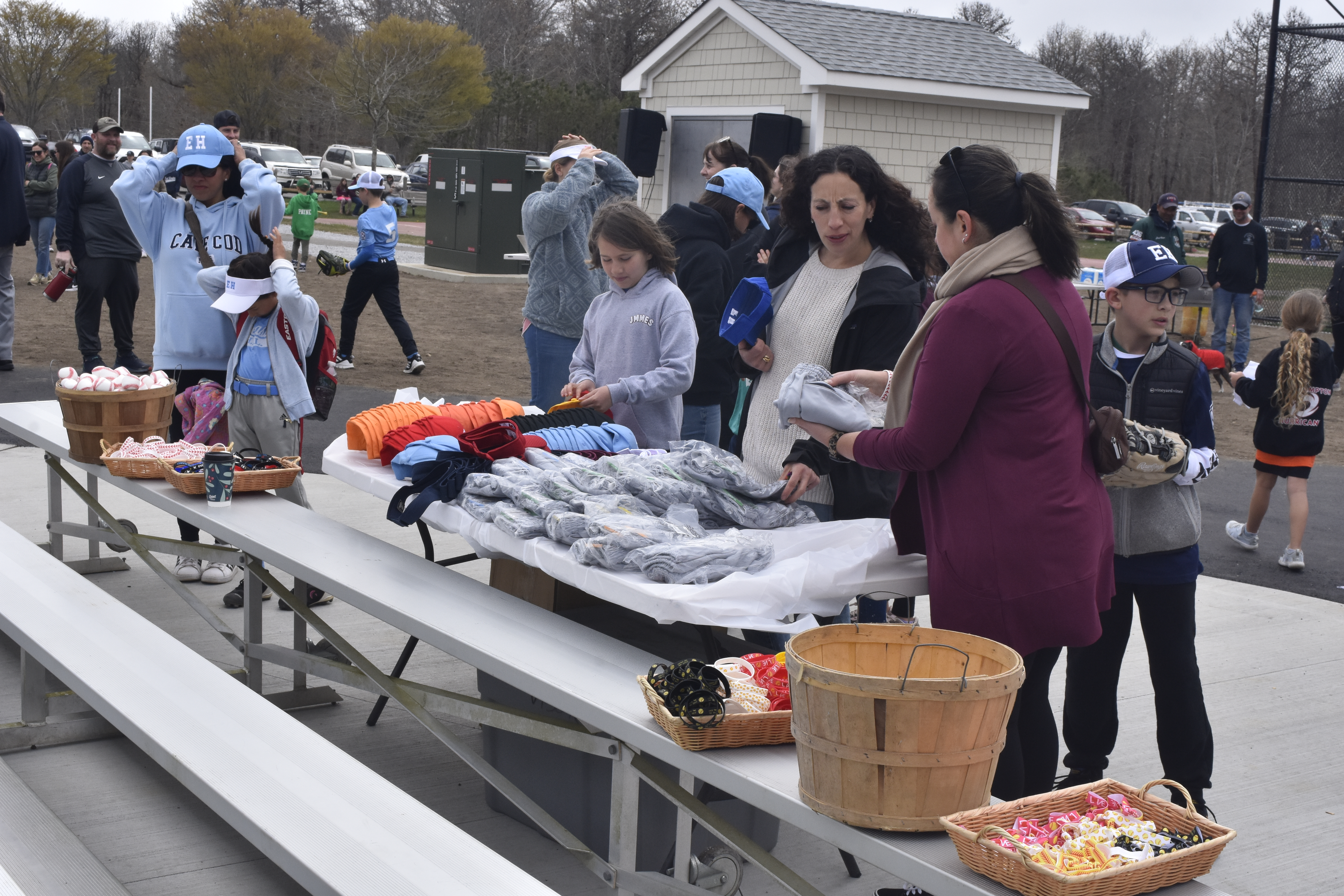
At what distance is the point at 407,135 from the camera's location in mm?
50969

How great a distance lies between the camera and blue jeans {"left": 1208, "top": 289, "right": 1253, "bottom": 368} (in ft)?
47.4

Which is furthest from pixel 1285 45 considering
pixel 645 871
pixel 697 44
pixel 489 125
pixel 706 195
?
pixel 489 125

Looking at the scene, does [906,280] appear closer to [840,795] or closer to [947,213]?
[947,213]

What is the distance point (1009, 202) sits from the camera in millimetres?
2654

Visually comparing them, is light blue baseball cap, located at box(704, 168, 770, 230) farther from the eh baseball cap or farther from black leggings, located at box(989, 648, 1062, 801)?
black leggings, located at box(989, 648, 1062, 801)

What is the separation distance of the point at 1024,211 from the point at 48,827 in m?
2.75

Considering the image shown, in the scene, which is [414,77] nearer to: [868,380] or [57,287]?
[57,287]

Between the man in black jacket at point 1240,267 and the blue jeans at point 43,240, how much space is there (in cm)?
1375

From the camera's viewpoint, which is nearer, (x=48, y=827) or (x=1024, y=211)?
(x=1024, y=211)

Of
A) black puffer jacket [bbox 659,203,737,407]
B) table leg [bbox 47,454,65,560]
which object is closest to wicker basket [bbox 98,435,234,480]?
table leg [bbox 47,454,65,560]

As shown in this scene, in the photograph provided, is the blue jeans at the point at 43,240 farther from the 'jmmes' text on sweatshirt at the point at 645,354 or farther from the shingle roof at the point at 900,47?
the 'jmmes' text on sweatshirt at the point at 645,354

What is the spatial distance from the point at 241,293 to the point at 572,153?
71.4 inches

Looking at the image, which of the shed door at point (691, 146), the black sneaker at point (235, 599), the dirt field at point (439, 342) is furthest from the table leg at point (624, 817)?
the shed door at point (691, 146)

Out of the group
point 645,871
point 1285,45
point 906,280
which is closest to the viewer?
point 645,871
